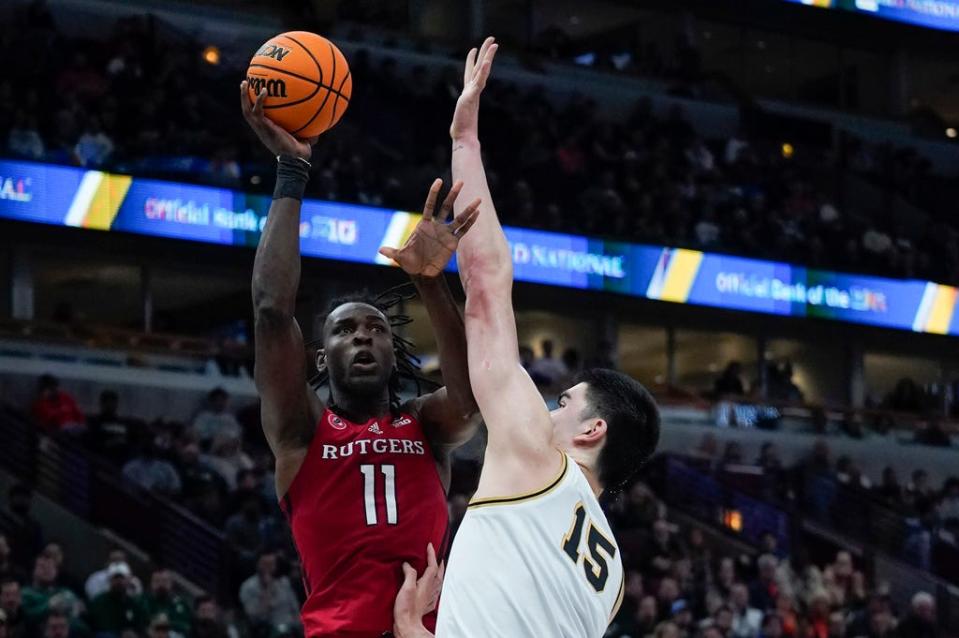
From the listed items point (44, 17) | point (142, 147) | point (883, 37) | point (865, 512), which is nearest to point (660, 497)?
point (865, 512)

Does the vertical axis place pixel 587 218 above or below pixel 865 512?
above

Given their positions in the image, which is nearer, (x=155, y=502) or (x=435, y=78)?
(x=155, y=502)

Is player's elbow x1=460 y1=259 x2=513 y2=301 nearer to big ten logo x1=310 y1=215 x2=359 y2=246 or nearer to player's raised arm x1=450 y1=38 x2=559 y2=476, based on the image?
player's raised arm x1=450 y1=38 x2=559 y2=476

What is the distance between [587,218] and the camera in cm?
2686

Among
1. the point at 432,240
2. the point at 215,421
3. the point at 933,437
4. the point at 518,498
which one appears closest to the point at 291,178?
the point at 432,240

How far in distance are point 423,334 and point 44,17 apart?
309 inches

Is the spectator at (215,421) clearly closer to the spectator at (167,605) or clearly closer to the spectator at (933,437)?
the spectator at (167,605)

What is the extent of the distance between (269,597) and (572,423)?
10.5 meters

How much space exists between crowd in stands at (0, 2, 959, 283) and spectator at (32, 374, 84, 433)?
4.12m

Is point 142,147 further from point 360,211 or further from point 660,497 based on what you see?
point 660,497

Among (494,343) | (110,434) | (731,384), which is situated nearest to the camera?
(494,343)

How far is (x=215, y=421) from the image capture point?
755 inches

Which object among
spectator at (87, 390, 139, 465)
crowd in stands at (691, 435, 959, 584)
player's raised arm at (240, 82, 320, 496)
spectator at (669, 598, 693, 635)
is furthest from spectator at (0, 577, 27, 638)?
crowd in stands at (691, 435, 959, 584)

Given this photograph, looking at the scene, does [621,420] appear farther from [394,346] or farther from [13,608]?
[13,608]
